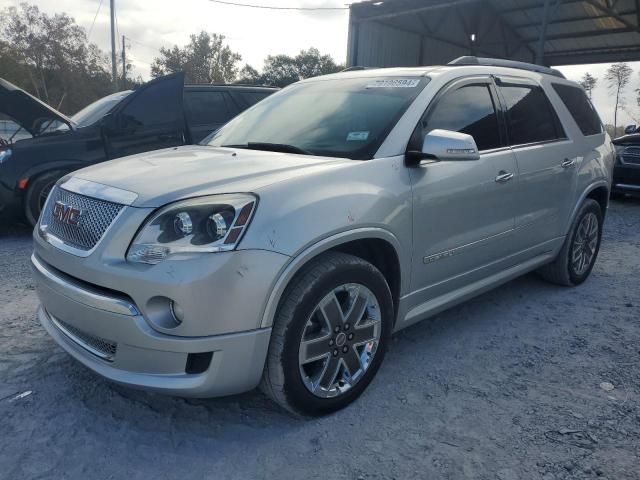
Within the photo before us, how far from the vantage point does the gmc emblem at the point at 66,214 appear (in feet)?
8.20

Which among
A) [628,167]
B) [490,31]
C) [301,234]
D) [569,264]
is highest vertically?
[490,31]

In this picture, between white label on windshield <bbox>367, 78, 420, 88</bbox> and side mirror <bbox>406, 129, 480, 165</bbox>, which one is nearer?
side mirror <bbox>406, 129, 480, 165</bbox>

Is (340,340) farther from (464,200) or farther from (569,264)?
(569,264)

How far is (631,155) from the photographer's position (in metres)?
9.45

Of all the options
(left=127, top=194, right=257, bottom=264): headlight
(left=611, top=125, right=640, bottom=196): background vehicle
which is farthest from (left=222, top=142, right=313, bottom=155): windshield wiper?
(left=611, top=125, right=640, bottom=196): background vehicle

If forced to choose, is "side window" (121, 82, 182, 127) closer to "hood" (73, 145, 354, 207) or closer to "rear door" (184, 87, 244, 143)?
"rear door" (184, 87, 244, 143)

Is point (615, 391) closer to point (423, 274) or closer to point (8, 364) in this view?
point (423, 274)

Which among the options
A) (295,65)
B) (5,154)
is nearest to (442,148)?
(5,154)

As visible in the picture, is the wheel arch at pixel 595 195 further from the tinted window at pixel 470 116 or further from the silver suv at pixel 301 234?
the tinted window at pixel 470 116

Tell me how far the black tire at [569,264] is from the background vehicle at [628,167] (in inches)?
217

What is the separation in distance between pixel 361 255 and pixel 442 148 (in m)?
0.71

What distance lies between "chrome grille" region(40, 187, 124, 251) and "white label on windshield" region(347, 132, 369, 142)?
130 centimetres

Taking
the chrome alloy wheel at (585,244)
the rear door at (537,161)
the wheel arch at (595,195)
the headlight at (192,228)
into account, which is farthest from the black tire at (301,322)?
the chrome alloy wheel at (585,244)

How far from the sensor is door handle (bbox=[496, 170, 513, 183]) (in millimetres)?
3400
